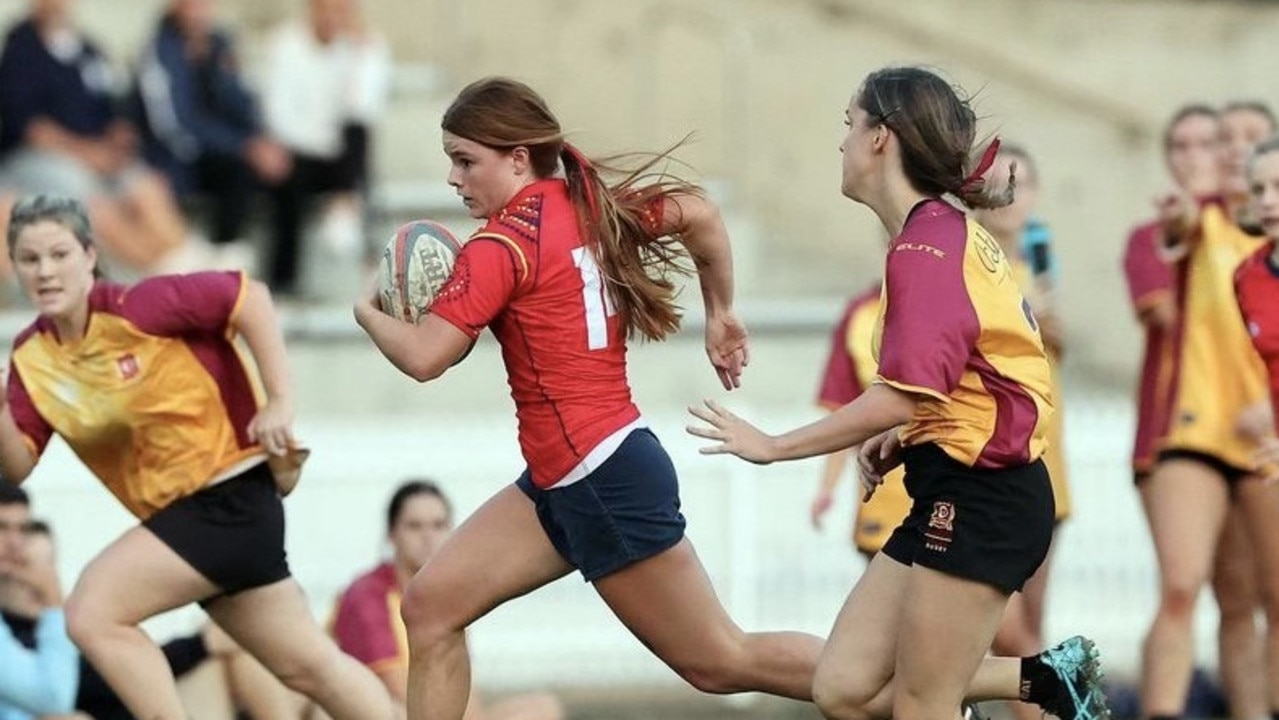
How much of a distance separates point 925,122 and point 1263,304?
199 cm

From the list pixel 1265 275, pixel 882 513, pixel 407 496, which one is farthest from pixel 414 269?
pixel 1265 275

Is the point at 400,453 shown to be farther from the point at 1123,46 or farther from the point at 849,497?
the point at 1123,46

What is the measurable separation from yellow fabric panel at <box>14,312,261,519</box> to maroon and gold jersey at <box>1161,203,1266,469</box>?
10.9 feet

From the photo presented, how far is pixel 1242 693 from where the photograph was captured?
10.5 meters


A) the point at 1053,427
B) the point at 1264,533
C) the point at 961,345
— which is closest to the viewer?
the point at 961,345

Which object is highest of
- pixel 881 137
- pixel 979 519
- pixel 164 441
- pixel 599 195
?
pixel 881 137

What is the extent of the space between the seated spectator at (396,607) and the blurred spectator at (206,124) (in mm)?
4350

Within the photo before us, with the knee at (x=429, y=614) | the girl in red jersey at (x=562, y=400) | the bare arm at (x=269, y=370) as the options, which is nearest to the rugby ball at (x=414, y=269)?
the girl in red jersey at (x=562, y=400)

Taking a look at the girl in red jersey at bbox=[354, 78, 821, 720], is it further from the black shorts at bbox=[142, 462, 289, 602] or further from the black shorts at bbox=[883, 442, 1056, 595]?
the black shorts at bbox=[142, 462, 289, 602]

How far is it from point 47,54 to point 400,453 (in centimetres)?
289

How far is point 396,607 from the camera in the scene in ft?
31.9

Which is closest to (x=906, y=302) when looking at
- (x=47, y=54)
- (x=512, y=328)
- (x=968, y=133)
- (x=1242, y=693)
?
(x=968, y=133)

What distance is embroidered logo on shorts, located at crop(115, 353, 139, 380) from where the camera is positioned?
842 cm

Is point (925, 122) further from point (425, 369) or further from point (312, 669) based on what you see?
point (312, 669)
